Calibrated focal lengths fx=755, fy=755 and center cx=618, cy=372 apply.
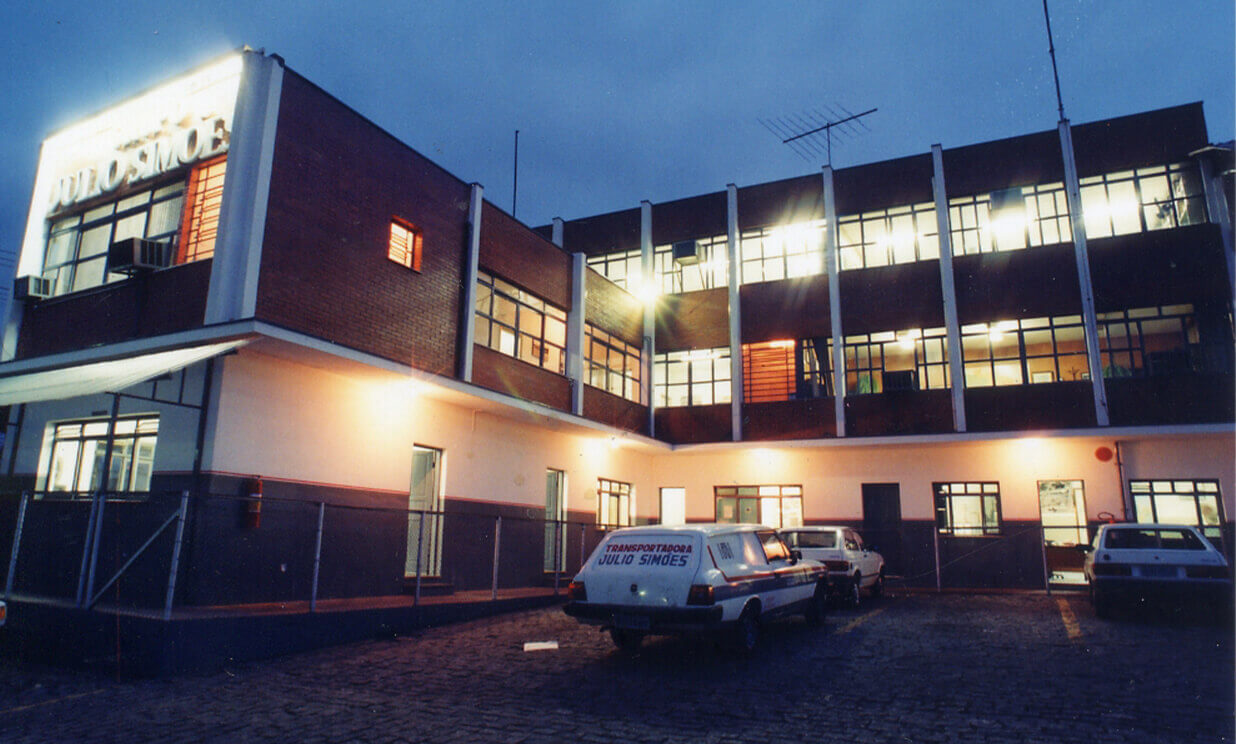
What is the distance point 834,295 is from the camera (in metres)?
21.7

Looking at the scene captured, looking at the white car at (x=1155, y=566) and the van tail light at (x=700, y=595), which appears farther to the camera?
the white car at (x=1155, y=566)

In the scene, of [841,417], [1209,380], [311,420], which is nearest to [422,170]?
[311,420]

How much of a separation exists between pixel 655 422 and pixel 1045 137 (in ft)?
43.9


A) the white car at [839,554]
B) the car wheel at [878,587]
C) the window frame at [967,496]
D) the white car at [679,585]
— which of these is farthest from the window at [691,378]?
the white car at [679,585]

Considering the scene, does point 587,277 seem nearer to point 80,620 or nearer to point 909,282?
point 909,282

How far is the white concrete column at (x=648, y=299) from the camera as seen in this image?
77.2ft

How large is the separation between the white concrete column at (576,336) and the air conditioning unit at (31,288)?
10963mm

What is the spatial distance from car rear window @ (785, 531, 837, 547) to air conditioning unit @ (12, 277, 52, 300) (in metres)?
15.1

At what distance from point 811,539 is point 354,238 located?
1033 cm

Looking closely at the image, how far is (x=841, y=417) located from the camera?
2097 cm

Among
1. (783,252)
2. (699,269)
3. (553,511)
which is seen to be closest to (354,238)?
(553,511)

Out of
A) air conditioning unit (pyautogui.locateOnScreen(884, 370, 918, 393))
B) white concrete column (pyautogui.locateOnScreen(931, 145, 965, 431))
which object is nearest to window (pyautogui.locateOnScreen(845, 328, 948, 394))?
air conditioning unit (pyautogui.locateOnScreen(884, 370, 918, 393))

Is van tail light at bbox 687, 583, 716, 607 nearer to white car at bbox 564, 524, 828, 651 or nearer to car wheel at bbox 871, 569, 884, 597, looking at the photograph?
white car at bbox 564, 524, 828, 651

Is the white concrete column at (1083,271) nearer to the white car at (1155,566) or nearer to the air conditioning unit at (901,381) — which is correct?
the air conditioning unit at (901,381)
